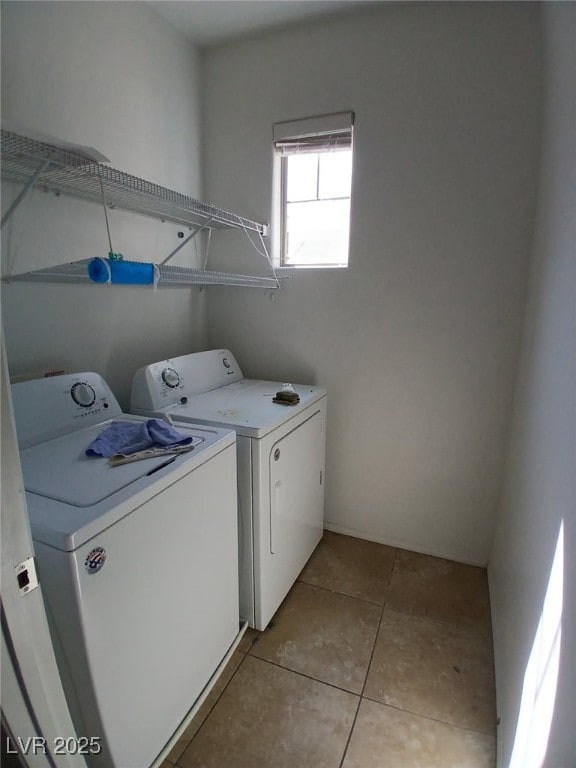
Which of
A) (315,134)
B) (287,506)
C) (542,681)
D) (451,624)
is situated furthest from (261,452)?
(315,134)

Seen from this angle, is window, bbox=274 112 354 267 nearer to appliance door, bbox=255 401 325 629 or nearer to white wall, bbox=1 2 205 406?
white wall, bbox=1 2 205 406

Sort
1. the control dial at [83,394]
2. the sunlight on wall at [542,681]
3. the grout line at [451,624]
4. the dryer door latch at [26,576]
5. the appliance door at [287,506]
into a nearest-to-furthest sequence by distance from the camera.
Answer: the dryer door latch at [26,576]
the sunlight on wall at [542,681]
the control dial at [83,394]
the appliance door at [287,506]
the grout line at [451,624]

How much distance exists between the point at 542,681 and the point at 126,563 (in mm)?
1059

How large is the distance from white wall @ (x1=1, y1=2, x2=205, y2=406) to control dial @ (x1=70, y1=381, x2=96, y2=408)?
0.19m

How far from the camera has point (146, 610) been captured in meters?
1.05

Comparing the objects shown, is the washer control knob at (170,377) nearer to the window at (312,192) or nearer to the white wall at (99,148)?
the white wall at (99,148)

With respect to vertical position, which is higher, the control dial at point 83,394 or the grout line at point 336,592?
the control dial at point 83,394

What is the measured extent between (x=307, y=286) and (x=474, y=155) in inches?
39.7

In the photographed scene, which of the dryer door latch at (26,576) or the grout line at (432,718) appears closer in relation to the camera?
the dryer door latch at (26,576)

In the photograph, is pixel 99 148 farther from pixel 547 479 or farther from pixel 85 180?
pixel 547 479

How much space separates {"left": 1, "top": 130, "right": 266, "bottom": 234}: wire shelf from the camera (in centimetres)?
105

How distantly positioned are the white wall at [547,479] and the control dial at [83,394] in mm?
1569

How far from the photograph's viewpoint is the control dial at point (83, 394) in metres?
1.41

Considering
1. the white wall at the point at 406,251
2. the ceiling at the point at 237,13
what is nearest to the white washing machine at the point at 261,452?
the white wall at the point at 406,251
